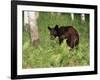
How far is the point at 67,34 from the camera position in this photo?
88.8 inches

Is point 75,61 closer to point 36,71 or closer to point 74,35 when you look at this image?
point 74,35

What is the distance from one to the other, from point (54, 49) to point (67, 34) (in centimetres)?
20

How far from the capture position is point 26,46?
6.89 ft

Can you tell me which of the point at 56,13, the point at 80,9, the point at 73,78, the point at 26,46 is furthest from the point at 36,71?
the point at 80,9

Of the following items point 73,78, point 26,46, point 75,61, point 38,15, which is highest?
point 38,15

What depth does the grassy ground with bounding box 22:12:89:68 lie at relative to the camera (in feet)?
6.94

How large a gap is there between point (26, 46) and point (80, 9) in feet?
2.15

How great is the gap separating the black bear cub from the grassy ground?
4cm

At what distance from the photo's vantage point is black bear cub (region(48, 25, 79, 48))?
221 centimetres

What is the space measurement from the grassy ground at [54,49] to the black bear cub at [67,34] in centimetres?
4

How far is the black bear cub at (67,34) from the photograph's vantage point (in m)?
2.21

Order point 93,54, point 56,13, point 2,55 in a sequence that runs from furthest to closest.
Result: 1. point 93,54
2. point 56,13
3. point 2,55

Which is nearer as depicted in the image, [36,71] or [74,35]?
[36,71]

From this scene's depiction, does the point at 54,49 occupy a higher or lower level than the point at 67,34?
lower
